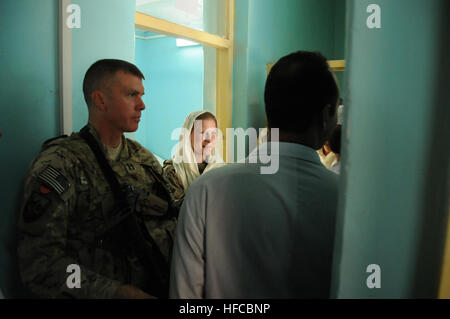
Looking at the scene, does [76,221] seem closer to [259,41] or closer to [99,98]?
[99,98]

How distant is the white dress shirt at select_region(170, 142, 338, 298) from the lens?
65 cm

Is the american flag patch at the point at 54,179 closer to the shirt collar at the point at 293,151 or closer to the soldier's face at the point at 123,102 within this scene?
the soldier's face at the point at 123,102

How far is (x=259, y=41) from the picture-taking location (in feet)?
8.67

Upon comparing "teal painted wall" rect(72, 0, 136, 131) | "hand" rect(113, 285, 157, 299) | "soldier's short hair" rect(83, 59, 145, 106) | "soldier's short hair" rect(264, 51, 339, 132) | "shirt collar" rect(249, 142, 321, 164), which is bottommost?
"hand" rect(113, 285, 157, 299)

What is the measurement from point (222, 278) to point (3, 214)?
902 millimetres

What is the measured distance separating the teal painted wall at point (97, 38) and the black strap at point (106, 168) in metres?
0.34

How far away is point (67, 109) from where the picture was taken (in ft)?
4.36

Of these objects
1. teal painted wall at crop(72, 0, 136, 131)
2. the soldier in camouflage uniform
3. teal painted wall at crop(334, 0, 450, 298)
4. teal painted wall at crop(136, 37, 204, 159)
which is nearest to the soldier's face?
the soldier in camouflage uniform

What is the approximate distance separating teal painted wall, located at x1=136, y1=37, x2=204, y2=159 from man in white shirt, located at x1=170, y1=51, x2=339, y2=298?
164 inches

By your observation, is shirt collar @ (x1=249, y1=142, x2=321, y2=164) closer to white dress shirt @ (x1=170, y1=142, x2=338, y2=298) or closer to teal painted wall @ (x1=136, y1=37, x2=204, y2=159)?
white dress shirt @ (x1=170, y1=142, x2=338, y2=298)

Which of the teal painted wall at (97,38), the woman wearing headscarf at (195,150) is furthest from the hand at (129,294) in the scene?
the woman wearing headscarf at (195,150)

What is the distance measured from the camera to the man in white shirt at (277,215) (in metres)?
0.65

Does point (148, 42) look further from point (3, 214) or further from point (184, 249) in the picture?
point (184, 249)
